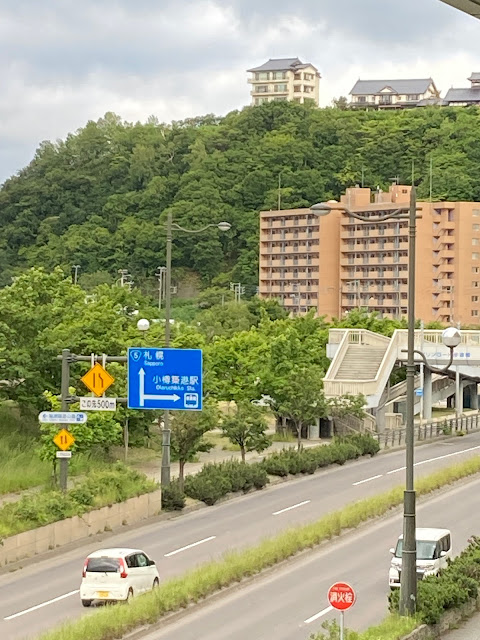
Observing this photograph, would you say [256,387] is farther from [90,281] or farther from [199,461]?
[90,281]

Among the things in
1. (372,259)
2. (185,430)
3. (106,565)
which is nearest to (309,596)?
(106,565)

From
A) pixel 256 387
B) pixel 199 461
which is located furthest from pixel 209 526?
pixel 256 387

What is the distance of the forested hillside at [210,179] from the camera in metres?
119

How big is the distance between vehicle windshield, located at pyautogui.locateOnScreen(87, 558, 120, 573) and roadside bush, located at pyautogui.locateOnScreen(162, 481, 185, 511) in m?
12.2

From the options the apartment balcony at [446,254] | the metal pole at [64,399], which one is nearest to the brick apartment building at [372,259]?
the apartment balcony at [446,254]

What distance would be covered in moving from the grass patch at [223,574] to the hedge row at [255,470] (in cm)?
443

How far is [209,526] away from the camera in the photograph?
3331 cm

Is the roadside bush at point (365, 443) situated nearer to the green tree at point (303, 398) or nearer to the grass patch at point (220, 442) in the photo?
the green tree at point (303, 398)

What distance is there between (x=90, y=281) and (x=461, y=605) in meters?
89.6

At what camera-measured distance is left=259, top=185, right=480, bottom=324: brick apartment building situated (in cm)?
10638

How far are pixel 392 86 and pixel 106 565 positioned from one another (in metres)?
175

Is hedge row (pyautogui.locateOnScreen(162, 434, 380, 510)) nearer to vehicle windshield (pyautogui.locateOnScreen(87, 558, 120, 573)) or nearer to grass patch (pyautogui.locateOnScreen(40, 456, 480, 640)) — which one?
grass patch (pyautogui.locateOnScreen(40, 456, 480, 640))

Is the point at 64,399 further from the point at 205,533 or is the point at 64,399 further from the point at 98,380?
the point at 205,533

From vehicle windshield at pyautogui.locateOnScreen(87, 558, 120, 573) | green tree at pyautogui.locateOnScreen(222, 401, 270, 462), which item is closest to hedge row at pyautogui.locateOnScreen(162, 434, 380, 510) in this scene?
green tree at pyautogui.locateOnScreen(222, 401, 270, 462)
